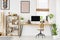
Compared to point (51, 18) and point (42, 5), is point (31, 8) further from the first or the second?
point (51, 18)

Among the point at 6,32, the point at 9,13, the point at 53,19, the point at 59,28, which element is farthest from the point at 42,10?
the point at 6,32

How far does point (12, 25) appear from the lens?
5.97m

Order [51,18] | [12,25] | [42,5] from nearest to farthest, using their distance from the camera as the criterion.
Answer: [12,25] < [51,18] < [42,5]

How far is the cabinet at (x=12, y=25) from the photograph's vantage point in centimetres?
596

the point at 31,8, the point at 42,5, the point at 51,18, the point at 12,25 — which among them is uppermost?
the point at 42,5

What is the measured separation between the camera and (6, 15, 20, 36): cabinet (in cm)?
596

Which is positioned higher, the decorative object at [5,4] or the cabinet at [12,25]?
the decorative object at [5,4]

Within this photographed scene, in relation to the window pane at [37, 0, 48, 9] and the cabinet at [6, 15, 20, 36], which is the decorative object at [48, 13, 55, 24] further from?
A: the cabinet at [6, 15, 20, 36]

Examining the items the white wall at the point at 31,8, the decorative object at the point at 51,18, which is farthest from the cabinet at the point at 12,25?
the decorative object at the point at 51,18

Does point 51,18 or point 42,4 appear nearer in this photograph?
point 51,18

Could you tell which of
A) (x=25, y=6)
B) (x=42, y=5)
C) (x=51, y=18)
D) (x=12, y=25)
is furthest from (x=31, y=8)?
(x=12, y=25)

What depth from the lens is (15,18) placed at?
597 cm

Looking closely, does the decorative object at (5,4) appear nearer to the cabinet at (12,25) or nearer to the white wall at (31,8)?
the white wall at (31,8)

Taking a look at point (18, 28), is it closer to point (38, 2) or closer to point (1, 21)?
point (1, 21)
